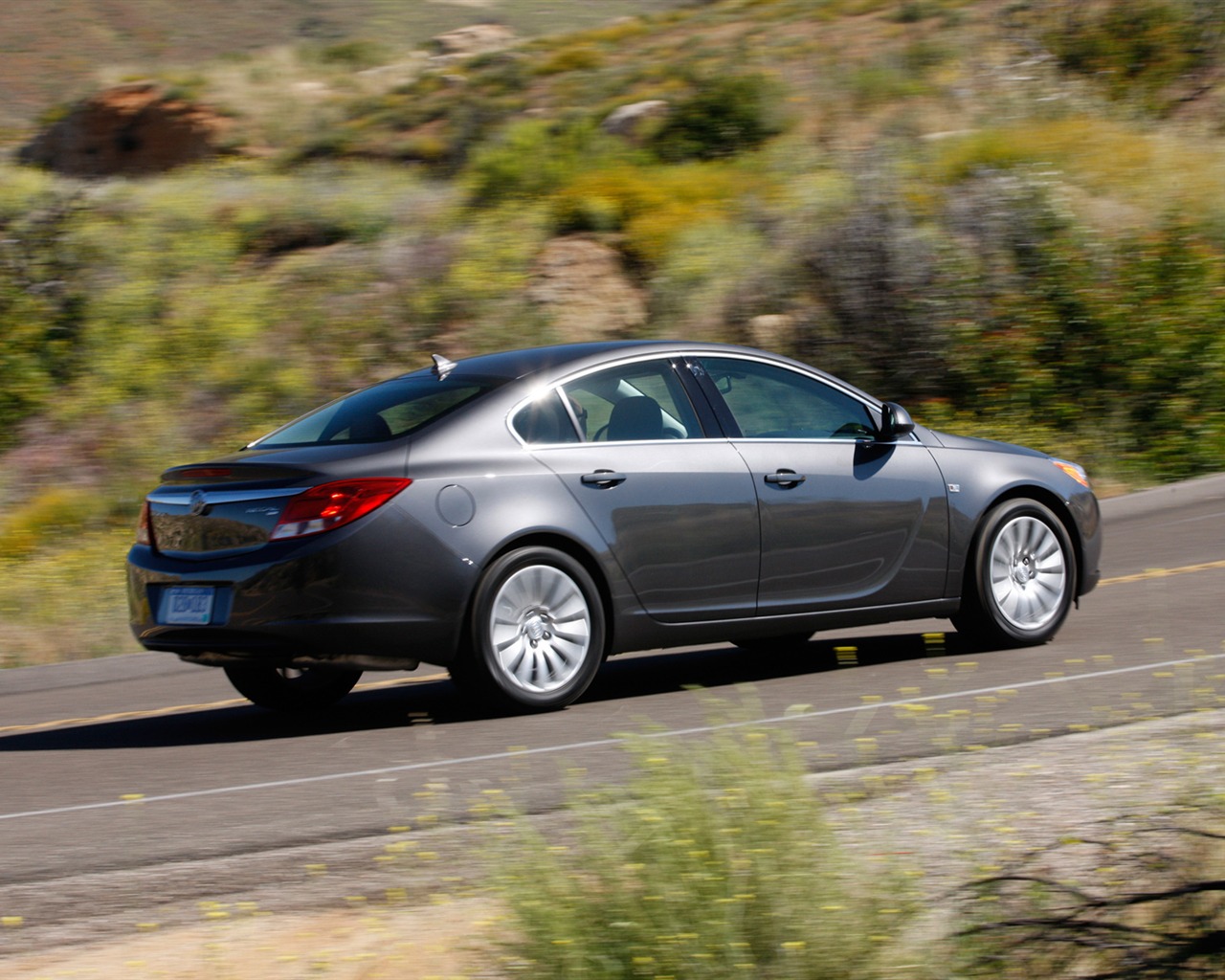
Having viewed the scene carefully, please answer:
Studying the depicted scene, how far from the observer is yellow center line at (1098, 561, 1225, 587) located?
38.9ft

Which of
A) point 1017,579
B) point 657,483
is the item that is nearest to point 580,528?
point 657,483

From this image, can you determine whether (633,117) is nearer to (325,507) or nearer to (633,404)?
(633,404)

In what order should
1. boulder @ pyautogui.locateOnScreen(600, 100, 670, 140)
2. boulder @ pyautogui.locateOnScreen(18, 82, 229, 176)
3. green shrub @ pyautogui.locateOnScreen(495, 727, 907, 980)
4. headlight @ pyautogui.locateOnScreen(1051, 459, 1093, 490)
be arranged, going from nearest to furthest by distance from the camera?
1. green shrub @ pyautogui.locateOnScreen(495, 727, 907, 980)
2. headlight @ pyautogui.locateOnScreen(1051, 459, 1093, 490)
3. boulder @ pyautogui.locateOnScreen(600, 100, 670, 140)
4. boulder @ pyautogui.locateOnScreen(18, 82, 229, 176)

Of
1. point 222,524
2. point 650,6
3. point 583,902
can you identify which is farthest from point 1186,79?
point 650,6

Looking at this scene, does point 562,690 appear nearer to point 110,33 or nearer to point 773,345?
point 773,345

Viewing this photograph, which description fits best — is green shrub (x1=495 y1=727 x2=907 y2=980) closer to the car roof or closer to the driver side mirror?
the car roof

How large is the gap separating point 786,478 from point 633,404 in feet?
2.69

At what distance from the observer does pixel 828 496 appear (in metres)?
8.63

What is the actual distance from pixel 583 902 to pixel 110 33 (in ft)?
262

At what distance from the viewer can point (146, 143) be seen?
35.9m

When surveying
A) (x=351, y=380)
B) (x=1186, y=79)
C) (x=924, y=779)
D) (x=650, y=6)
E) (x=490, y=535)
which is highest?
(x=650, y=6)

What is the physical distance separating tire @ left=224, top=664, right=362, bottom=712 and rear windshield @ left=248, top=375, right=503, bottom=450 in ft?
3.75

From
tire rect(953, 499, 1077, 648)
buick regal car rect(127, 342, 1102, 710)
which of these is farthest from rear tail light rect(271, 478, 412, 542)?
tire rect(953, 499, 1077, 648)

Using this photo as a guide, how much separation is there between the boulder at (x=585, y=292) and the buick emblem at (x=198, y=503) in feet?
39.0
